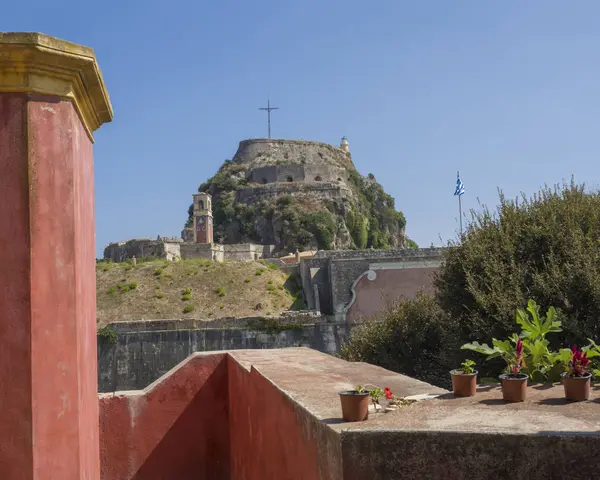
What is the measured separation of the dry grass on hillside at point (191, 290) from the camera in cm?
2334

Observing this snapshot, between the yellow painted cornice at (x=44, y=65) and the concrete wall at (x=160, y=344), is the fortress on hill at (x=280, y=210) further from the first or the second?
the yellow painted cornice at (x=44, y=65)

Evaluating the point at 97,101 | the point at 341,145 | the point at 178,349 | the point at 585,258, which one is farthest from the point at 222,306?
the point at 341,145

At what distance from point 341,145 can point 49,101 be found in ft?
185

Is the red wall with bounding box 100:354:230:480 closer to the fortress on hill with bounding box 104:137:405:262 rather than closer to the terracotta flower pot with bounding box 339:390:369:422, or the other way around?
the terracotta flower pot with bounding box 339:390:369:422

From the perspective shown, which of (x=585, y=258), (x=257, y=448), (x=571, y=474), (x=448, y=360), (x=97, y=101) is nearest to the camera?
(x=571, y=474)

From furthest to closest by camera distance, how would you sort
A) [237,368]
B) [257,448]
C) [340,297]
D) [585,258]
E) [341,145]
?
[341,145] < [340,297] < [585,258] < [237,368] < [257,448]

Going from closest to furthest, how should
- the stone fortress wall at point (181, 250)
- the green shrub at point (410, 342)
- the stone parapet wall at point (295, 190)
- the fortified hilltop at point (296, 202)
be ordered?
the green shrub at point (410, 342), the stone fortress wall at point (181, 250), the fortified hilltop at point (296, 202), the stone parapet wall at point (295, 190)

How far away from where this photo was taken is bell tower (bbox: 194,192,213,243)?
129 feet

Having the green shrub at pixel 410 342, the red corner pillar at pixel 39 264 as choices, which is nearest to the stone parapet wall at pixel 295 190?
the green shrub at pixel 410 342

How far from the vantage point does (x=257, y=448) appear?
4438mm

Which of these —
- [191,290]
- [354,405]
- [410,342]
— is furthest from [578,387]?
[191,290]

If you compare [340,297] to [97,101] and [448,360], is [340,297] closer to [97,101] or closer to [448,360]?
[448,360]

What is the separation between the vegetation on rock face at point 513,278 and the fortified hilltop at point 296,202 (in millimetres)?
29442

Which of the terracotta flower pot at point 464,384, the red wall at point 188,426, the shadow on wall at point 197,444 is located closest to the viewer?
the terracotta flower pot at point 464,384
